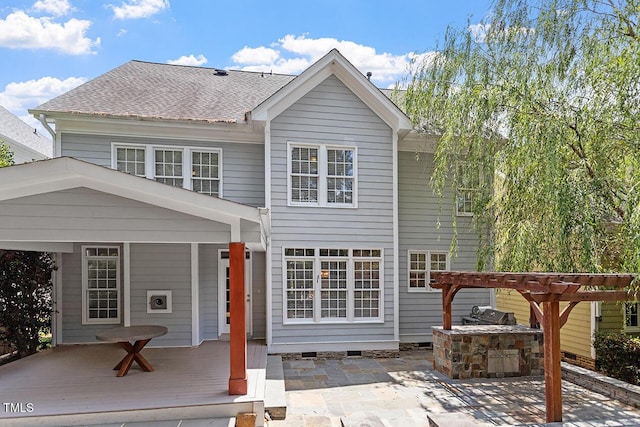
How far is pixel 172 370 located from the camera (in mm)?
6199

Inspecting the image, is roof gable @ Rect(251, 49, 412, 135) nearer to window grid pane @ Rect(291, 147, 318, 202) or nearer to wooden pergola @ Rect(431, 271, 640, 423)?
window grid pane @ Rect(291, 147, 318, 202)

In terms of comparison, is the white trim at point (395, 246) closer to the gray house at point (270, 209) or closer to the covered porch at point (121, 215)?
the gray house at point (270, 209)

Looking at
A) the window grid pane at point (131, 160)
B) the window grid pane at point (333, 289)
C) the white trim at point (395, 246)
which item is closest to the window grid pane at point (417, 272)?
the white trim at point (395, 246)

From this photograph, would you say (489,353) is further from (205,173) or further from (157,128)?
(157,128)

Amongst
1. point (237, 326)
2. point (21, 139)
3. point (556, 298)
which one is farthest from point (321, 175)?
point (21, 139)

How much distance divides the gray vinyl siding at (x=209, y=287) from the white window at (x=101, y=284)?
1803 millimetres

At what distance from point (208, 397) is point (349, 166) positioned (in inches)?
221

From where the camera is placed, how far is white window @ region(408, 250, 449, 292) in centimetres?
945

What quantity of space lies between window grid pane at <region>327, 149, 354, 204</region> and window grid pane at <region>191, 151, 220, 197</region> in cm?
259

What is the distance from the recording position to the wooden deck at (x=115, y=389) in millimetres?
4562

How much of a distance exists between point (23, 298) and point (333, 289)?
20.5 feet

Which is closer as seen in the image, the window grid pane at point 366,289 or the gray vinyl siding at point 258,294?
the window grid pane at point 366,289

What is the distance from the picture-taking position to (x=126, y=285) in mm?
8148

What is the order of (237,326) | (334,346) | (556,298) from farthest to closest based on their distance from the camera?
(334,346) → (237,326) → (556,298)
